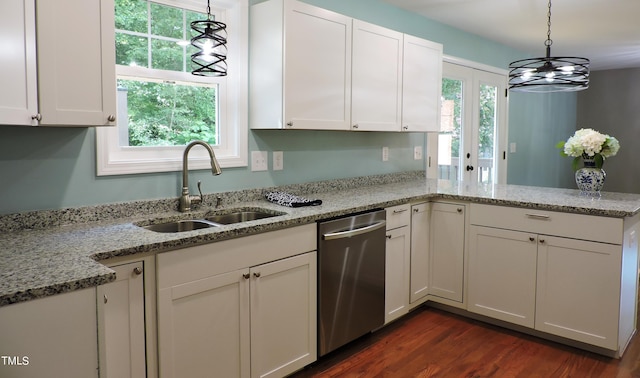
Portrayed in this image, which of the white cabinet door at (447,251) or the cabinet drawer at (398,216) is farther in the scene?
the white cabinet door at (447,251)

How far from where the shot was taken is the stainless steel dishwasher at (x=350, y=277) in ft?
8.14

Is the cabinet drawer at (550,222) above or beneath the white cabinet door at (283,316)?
above

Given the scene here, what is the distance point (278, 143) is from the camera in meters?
3.02

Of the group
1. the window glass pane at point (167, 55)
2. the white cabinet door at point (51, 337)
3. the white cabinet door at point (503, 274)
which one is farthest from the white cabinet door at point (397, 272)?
the white cabinet door at point (51, 337)

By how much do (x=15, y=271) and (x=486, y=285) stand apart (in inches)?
105

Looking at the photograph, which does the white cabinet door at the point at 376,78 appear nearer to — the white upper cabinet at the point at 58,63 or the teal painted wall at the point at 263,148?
the teal painted wall at the point at 263,148

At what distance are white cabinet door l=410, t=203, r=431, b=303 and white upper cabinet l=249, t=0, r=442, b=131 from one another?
0.63m

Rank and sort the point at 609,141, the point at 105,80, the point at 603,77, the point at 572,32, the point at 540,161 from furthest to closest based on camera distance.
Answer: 1. the point at 603,77
2. the point at 540,161
3. the point at 572,32
4. the point at 609,141
5. the point at 105,80

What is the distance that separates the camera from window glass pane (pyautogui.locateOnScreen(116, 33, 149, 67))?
7.57 feet

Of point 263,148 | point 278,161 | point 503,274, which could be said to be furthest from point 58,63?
point 503,274

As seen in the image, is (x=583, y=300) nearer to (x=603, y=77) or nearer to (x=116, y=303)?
(x=116, y=303)

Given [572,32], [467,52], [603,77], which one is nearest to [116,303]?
[467,52]

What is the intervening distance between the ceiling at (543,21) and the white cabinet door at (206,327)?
273 centimetres

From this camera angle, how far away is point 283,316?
2291mm
